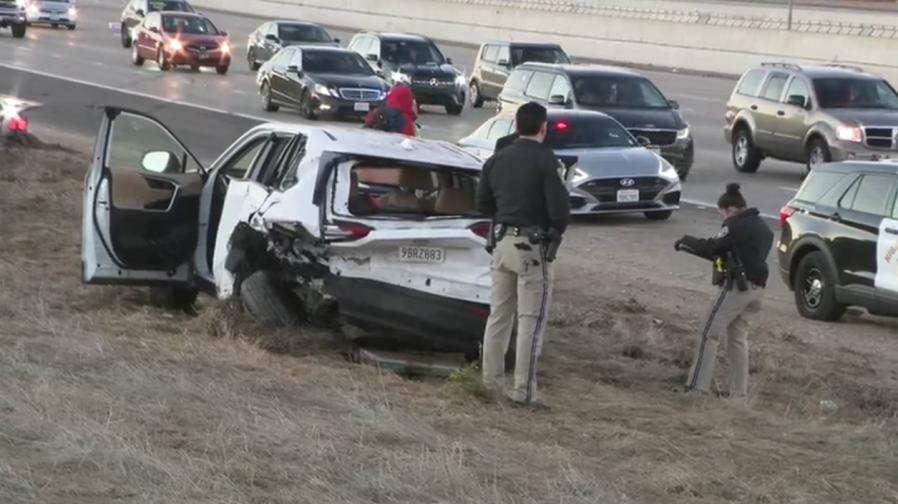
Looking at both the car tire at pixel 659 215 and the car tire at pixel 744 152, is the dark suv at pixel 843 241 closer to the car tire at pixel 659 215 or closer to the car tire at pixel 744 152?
the car tire at pixel 659 215

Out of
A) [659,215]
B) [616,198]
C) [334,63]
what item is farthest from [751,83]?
[334,63]

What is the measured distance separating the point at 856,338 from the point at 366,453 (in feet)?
24.5

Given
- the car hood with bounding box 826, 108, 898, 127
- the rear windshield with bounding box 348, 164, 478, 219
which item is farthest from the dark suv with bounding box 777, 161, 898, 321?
the car hood with bounding box 826, 108, 898, 127

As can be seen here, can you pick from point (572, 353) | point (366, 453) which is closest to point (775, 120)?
point (572, 353)

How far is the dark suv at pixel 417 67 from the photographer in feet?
113

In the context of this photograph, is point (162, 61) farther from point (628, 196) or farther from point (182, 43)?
point (628, 196)

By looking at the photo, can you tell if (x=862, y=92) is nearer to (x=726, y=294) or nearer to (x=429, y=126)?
(x=429, y=126)

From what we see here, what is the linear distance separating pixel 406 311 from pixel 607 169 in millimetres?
10565

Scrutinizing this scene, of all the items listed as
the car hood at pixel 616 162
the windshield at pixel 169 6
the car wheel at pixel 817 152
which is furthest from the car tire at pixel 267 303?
the windshield at pixel 169 6

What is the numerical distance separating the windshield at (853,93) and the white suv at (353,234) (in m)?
15.5

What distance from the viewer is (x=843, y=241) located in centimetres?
1375

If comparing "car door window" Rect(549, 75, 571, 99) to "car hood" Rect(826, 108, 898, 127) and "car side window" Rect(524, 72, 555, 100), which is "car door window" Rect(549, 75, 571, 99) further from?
"car hood" Rect(826, 108, 898, 127)

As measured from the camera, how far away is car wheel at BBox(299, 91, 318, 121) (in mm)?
31766

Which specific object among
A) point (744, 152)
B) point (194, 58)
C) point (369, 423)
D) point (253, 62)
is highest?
point (369, 423)
